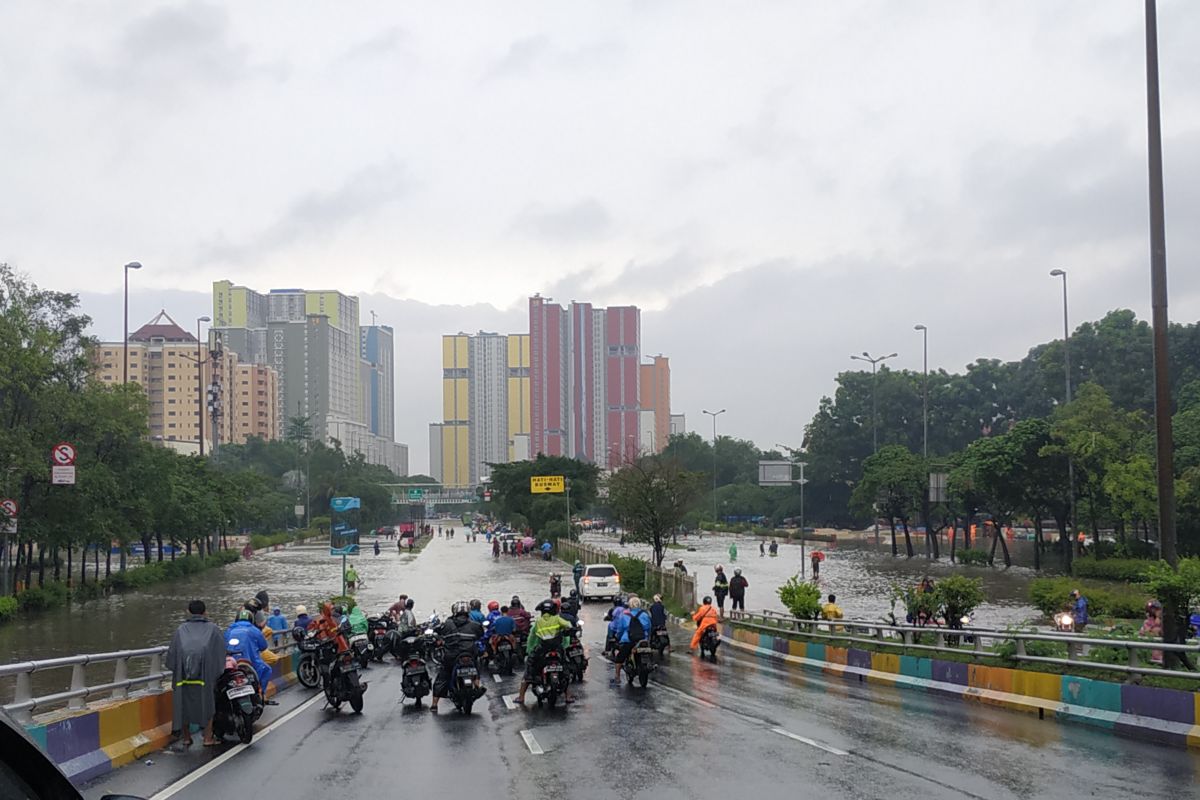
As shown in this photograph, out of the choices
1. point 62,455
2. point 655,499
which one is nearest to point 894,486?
point 655,499

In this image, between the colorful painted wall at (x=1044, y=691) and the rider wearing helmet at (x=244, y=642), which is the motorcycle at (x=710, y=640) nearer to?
the colorful painted wall at (x=1044, y=691)

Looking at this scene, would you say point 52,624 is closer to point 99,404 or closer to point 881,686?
point 99,404

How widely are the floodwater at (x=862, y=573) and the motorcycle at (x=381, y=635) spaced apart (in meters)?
13.6

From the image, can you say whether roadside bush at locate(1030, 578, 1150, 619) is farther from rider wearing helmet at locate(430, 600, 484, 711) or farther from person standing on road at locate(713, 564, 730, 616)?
rider wearing helmet at locate(430, 600, 484, 711)

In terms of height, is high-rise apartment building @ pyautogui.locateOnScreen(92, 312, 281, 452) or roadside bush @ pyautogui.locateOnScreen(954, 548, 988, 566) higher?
high-rise apartment building @ pyautogui.locateOnScreen(92, 312, 281, 452)

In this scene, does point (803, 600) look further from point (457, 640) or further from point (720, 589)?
point (457, 640)

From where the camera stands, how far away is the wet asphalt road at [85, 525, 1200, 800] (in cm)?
1007

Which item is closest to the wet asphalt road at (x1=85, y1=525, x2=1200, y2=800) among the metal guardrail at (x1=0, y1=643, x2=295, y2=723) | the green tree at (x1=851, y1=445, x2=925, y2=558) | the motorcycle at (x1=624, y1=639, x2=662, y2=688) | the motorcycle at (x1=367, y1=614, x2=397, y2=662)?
the metal guardrail at (x1=0, y1=643, x2=295, y2=723)

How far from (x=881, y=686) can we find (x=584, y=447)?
17865 centimetres

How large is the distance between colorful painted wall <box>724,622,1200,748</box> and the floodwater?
1053 cm

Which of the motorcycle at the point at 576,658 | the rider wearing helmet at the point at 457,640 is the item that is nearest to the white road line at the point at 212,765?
the rider wearing helmet at the point at 457,640

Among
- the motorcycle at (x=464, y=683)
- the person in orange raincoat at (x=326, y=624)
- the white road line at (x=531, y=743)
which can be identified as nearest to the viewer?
the white road line at (x=531, y=743)

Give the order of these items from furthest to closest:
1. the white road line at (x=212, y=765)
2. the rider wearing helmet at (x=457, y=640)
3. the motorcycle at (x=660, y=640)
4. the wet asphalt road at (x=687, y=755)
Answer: the motorcycle at (x=660, y=640)
the rider wearing helmet at (x=457, y=640)
the white road line at (x=212, y=765)
the wet asphalt road at (x=687, y=755)

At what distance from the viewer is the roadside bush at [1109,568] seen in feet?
165
